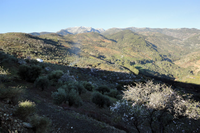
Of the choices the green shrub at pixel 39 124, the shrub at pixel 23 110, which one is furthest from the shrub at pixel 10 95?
the green shrub at pixel 39 124

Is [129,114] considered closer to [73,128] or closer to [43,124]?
[73,128]

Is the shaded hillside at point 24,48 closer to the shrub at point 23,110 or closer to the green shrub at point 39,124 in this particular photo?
the shrub at point 23,110

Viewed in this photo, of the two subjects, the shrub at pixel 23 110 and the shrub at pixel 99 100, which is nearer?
the shrub at pixel 23 110

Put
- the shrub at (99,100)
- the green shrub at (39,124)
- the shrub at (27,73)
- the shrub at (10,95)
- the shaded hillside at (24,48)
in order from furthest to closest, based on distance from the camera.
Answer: the shaded hillside at (24,48)
the shrub at (99,100)
the shrub at (27,73)
the shrub at (10,95)
the green shrub at (39,124)

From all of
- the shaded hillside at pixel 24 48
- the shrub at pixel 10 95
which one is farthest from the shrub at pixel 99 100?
the shaded hillside at pixel 24 48

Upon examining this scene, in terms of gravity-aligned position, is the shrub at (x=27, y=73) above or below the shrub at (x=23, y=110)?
below

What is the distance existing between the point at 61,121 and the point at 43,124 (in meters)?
3.08

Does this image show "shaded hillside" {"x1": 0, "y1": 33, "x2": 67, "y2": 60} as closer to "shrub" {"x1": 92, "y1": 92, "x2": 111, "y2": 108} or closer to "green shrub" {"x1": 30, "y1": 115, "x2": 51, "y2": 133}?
"shrub" {"x1": 92, "y1": 92, "x2": 111, "y2": 108}

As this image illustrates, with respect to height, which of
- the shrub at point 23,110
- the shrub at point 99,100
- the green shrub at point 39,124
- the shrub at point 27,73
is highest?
the shrub at point 23,110

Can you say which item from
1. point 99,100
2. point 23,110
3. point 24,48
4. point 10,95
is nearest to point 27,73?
point 10,95

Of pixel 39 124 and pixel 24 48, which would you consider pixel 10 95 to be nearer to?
pixel 39 124

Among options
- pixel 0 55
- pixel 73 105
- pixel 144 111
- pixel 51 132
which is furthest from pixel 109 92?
pixel 0 55

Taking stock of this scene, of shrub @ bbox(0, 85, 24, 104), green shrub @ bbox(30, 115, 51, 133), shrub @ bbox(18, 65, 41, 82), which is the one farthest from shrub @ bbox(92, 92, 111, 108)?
shrub @ bbox(0, 85, 24, 104)

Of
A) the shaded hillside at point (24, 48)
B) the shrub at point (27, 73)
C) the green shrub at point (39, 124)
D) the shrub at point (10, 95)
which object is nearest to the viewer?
the green shrub at point (39, 124)
